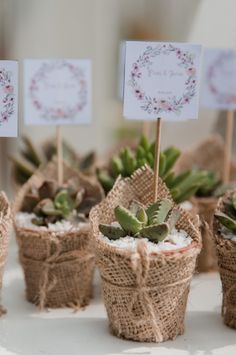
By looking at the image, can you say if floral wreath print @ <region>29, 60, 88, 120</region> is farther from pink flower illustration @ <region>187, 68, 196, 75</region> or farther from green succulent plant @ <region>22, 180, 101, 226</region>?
pink flower illustration @ <region>187, 68, 196, 75</region>

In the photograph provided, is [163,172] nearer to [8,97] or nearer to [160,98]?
[160,98]

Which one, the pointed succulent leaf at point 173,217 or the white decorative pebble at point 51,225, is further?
the white decorative pebble at point 51,225

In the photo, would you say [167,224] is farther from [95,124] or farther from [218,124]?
[95,124]

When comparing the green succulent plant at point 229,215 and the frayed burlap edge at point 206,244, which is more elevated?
the green succulent plant at point 229,215

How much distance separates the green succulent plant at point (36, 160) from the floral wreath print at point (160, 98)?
0.52 metres

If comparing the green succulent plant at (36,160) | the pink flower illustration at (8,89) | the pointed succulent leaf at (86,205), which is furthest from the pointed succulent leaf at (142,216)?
the green succulent plant at (36,160)

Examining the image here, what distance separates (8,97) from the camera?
1.29 meters

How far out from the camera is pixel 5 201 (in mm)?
1339

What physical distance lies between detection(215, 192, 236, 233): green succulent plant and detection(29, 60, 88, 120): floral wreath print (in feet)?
1.52

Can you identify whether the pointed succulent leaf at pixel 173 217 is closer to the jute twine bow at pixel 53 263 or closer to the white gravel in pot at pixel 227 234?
the white gravel in pot at pixel 227 234

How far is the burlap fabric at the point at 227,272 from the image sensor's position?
4.11 ft

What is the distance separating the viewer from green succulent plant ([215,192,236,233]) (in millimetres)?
1266

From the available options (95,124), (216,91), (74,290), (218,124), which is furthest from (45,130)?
(74,290)

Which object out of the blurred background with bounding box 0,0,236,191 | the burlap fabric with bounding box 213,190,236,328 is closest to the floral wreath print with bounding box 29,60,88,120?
the burlap fabric with bounding box 213,190,236,328
